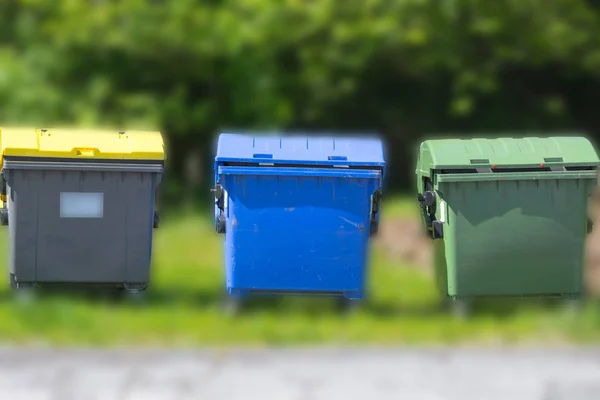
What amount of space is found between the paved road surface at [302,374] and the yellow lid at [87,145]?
2979mm

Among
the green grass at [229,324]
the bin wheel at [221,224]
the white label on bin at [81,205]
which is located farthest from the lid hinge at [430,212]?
the green grass at [229,324]

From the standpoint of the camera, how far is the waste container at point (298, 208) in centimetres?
434

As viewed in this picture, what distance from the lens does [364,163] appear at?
14.3 ft

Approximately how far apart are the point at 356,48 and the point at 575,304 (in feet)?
30.5

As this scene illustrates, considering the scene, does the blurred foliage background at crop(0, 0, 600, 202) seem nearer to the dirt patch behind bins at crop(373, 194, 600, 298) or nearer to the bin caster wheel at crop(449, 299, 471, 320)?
the dirt patch behind bins at crop(373, 194, 600, 298)

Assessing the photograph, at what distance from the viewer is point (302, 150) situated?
4.42 metres

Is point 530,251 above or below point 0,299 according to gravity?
above

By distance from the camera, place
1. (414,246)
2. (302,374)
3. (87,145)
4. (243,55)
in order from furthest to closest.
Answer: (243,55) < (414,246) < (302,374) < (87,145)

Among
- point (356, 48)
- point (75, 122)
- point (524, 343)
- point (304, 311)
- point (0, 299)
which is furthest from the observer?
point (356, 48)

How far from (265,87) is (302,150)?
8918 millimetres

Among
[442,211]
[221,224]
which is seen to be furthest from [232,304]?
[442,211]

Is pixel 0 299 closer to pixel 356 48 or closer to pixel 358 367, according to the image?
pixel 358 367

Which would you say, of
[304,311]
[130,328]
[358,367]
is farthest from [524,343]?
[130,328]

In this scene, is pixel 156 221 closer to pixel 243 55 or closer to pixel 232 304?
pixel 232 304
